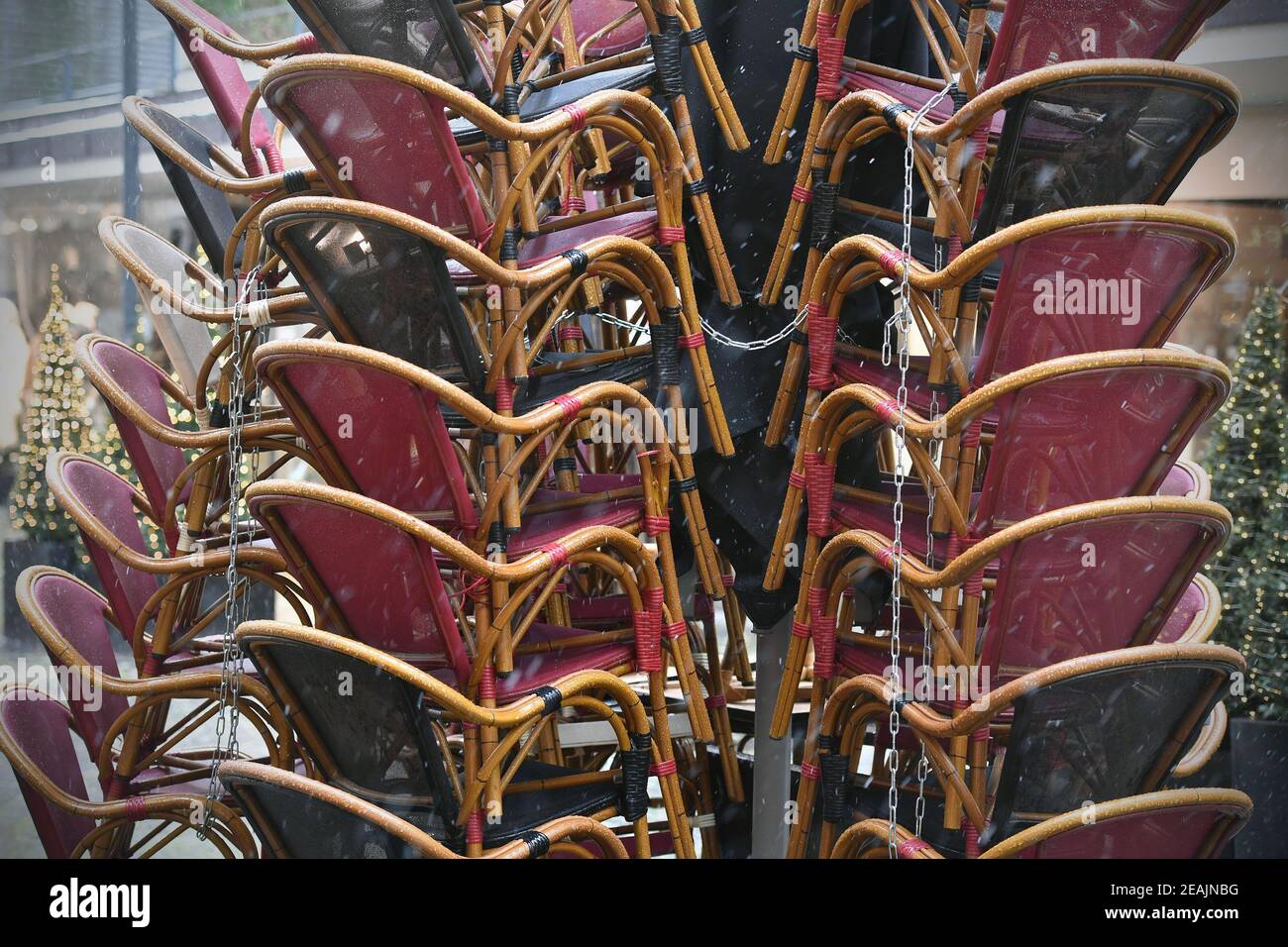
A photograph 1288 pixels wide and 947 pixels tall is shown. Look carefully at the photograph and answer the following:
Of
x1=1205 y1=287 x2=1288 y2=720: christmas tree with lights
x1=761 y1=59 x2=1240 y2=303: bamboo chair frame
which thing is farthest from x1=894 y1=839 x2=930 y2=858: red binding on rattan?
x1=1205 y1=287 x2=1288 y2=720: christmas tree with lights

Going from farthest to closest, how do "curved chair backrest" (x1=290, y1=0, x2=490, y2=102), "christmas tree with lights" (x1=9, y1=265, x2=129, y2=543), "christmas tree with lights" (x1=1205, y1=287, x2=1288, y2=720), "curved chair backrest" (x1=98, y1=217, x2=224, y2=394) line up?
"christmas tree with lights" (x1=9, y1=265, x2=129, y2=543) → "christmas tree with lights" (x1=1205, y1=287, x2=1288, y2=720) → "curved chair backrest" (x1=98, y1=217, x2=224, y2=394) → "curved chair backrest" (x1=290, y1=0, x2=490, y2=102)

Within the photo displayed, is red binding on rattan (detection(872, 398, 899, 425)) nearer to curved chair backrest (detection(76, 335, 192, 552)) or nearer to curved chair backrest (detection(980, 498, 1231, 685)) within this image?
curved chair backrest (detection(980, 498, 1231, 685))

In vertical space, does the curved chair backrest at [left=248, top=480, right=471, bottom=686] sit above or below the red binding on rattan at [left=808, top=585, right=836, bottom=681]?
above

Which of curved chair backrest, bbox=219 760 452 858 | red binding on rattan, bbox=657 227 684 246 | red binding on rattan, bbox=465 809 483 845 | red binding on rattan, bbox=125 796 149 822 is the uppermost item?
red binding on rattan, bbox=657 227 684 246

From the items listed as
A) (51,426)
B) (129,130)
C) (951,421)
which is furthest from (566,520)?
→ (51,426)

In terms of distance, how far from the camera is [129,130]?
15.2ft

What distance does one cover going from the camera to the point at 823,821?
2586mm

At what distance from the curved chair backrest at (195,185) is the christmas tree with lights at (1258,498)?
3.03m

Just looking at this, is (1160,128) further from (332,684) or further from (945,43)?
(332,684)

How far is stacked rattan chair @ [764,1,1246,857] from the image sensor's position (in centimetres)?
196

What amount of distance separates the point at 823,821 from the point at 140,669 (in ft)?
5.12

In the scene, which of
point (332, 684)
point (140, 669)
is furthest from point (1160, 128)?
point (140, 669)
